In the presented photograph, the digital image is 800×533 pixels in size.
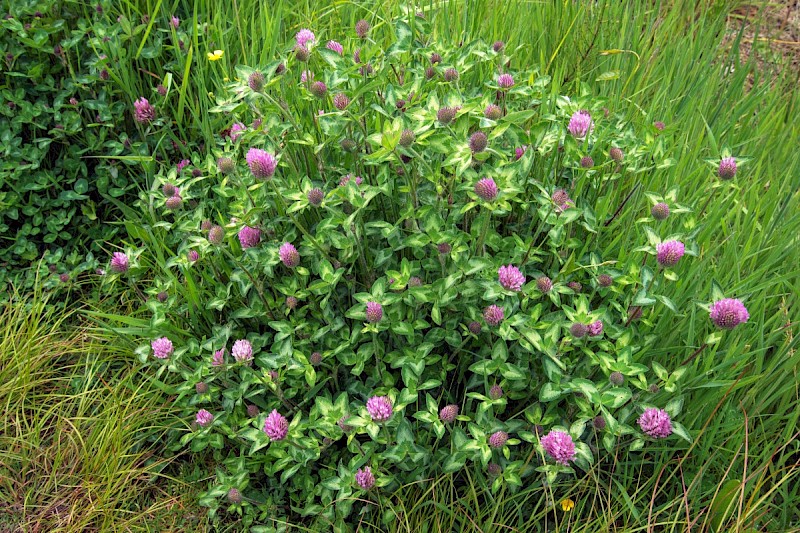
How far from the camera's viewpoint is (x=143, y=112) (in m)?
2.94

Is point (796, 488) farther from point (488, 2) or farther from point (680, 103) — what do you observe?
point (488, 2)

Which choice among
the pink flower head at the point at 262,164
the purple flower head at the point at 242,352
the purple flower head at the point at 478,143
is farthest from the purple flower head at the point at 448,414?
the pink flower head at the point at 262,164

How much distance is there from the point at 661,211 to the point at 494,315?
24.0 inches


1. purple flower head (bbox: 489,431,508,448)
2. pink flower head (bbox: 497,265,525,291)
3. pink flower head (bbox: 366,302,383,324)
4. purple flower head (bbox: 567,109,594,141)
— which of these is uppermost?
purple flower head (bbox: 567,109,594,141)

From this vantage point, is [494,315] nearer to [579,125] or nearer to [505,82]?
[579,125]

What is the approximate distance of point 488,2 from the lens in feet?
11.3

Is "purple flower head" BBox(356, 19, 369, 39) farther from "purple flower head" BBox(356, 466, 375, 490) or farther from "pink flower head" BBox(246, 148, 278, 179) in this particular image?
"purple flower head" BBox(356, 466, 375, 490)

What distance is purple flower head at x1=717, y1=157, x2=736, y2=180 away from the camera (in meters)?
2.20

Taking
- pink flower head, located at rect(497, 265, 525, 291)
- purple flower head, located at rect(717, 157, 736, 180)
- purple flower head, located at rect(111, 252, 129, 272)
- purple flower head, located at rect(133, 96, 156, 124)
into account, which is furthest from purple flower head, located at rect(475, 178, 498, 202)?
purple flower head, located at rect(133, 96, 156, 124)

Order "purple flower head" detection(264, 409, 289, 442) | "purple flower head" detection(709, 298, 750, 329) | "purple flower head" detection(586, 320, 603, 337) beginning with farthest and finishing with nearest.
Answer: "purple flower head" detection(264, 409, 289, 442), "purple flower head" detection(586, 320, 603, 337), "purple flower head" detection(709, 298, 750, 329)

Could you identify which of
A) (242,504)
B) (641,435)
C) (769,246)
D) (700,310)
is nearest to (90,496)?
(242,504)

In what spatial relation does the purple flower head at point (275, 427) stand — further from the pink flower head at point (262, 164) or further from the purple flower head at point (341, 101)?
the purple flower head at point (341, 101)

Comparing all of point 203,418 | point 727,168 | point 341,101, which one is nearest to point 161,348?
point 203,418

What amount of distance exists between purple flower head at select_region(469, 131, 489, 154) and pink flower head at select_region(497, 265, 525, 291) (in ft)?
1.14
